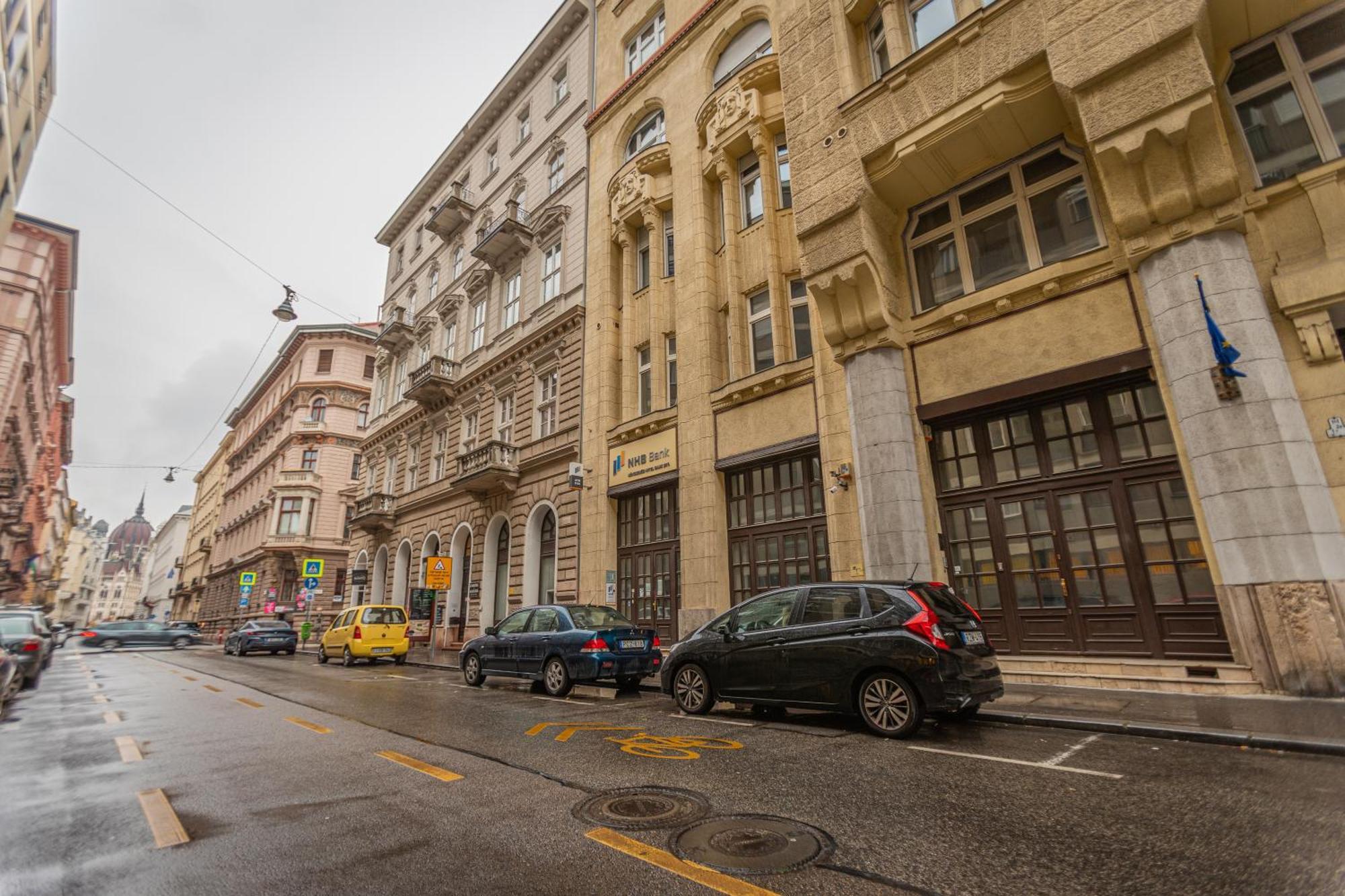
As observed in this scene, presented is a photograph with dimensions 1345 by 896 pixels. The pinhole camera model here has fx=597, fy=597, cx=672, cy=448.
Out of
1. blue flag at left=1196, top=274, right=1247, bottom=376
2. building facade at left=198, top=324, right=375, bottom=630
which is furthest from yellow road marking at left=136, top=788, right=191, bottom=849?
building facade at left=198, top=324, right=375, bottom=630

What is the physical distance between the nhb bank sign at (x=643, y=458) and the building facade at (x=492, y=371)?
214cm

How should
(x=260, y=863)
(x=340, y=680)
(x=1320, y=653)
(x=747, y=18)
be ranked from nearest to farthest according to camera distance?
1. (x=260, y=863)
2. (x=1320, y=653)
3. (x=340, y=680)
4. (x=747, y=18)

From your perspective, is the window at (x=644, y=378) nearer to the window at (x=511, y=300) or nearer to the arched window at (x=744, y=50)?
the arched window at (x=744, y=50)

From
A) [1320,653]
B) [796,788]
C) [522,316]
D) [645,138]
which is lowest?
[796,788]

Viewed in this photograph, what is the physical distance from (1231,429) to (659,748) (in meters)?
8.30

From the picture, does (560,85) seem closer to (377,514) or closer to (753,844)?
(377,514)

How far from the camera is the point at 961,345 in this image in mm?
11109

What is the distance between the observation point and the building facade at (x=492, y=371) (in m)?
20.2

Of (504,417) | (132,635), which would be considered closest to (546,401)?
(504,417)

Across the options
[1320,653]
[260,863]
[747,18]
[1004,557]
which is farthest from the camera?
[747,18]

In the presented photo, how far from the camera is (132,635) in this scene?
30.8 meters

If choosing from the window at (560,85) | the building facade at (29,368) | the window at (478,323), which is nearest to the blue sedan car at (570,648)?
the window at (478,323)

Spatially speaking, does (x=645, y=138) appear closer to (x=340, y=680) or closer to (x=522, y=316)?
(x=522, y=316)

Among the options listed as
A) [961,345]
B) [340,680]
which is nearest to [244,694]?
[340,680]
